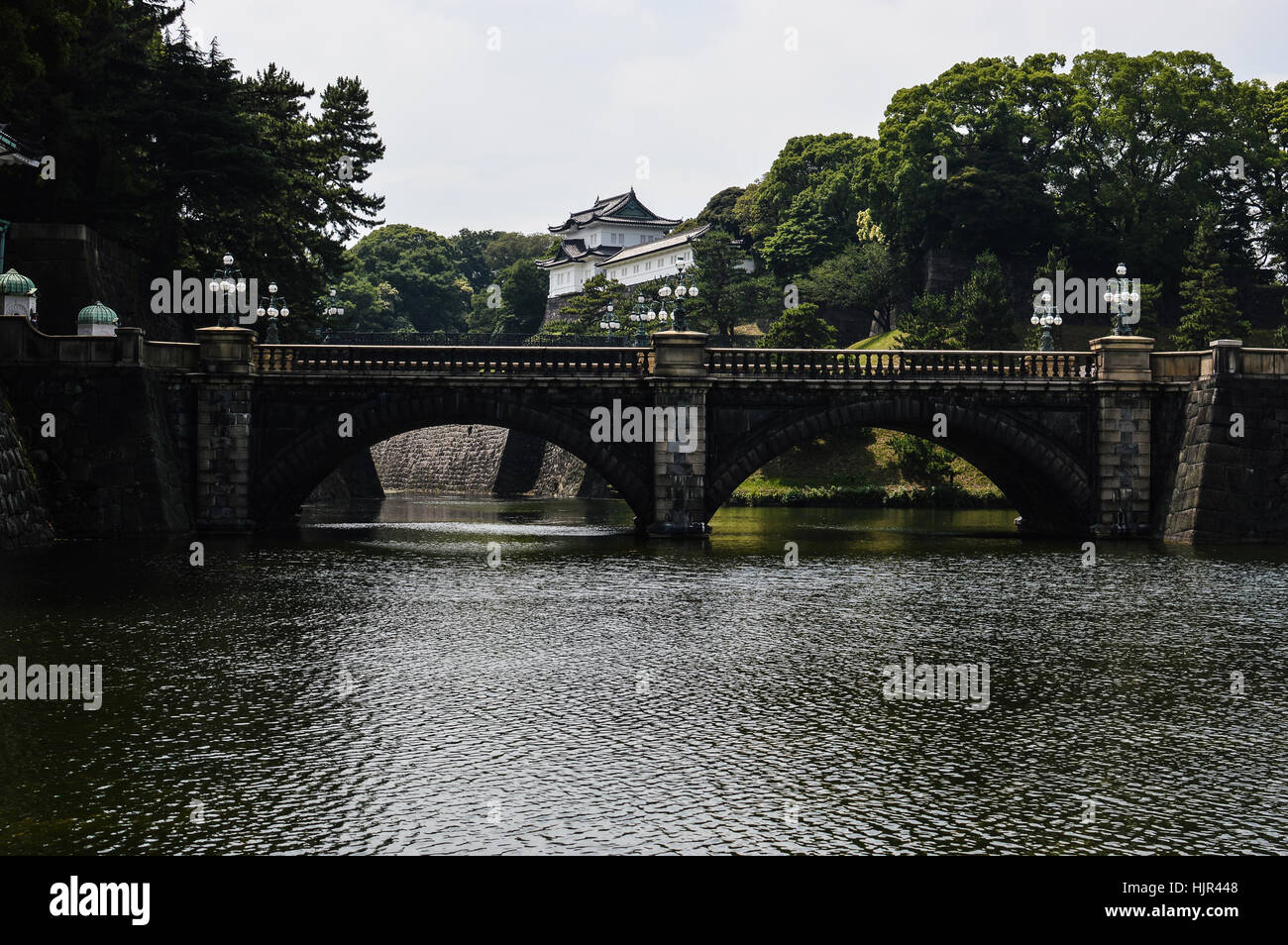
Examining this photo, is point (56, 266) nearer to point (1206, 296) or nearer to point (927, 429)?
point (927, 429)

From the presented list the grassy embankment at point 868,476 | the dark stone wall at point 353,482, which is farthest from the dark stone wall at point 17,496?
the grassy embankment at point 868,476

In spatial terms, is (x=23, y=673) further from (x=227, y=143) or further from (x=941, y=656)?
(x=227, y=143)

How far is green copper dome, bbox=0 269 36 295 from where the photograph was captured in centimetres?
4175

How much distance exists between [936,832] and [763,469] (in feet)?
230

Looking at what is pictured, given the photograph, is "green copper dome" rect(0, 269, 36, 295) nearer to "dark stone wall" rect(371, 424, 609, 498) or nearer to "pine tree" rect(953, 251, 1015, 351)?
"dark stone wall" rect(371, 424, 609, 498)

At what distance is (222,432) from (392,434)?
5933mm

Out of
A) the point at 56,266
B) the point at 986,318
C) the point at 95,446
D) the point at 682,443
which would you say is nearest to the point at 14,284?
the point at 56,266

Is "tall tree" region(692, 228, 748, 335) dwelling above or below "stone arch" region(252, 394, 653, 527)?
above

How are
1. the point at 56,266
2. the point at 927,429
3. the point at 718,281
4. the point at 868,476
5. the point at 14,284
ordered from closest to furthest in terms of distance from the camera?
the point at 14,284 → the point at 56,266 → the point at 927,429 → the point at 868,476 → the point at 718,281

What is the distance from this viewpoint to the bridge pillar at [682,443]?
45.0 metres

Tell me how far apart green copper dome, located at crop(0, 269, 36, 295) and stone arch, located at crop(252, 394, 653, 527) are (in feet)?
29.6

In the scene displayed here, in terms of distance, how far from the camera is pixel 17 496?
3753 cm

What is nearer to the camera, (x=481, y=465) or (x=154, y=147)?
(x=154, y=147)

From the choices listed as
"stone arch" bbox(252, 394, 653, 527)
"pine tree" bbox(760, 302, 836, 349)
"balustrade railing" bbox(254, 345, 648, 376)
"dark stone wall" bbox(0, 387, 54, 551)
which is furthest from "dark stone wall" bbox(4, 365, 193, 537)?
"pine tree" bbox(760, 302, 836, 349)
